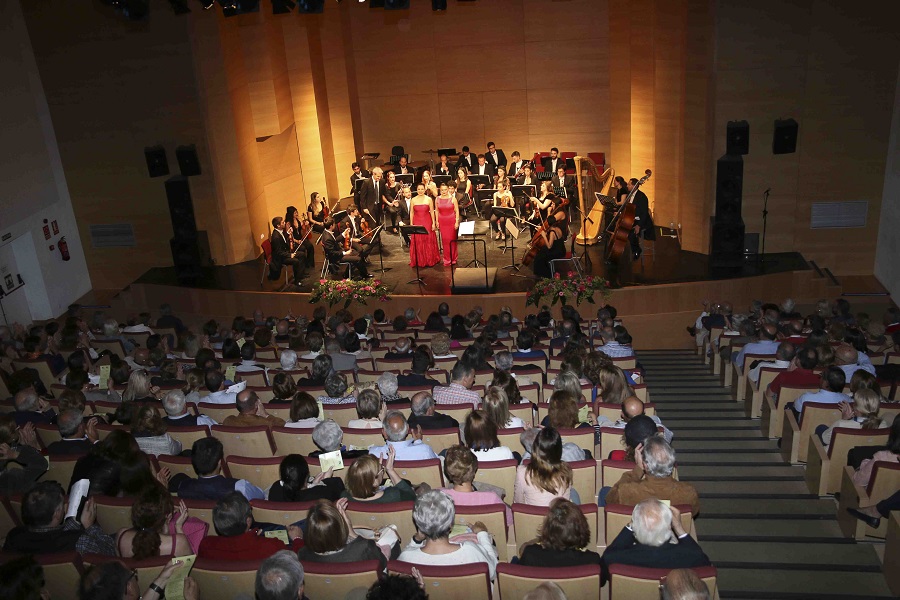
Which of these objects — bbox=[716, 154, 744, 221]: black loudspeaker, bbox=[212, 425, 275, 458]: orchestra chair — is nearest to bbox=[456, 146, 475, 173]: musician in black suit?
bbox=[716, 154, 744, 221]: black loudspeaker

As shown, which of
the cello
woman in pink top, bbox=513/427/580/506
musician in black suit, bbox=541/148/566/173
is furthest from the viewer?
musician in black suit, bbox=541/148/566/173

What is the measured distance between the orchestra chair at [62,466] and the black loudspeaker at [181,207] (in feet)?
28.7

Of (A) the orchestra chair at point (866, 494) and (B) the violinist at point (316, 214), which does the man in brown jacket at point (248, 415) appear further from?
(B) the violinist at point (316, 214)

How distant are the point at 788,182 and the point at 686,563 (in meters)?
10.9

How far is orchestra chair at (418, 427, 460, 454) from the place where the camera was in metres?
5.92

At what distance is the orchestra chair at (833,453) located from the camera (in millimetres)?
5668

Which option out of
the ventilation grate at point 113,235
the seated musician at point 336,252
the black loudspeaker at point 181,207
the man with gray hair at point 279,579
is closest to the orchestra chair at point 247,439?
the man with gray hair at point 279,579

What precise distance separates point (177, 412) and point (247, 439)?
0.74 metres

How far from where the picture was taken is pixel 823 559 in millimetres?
5242

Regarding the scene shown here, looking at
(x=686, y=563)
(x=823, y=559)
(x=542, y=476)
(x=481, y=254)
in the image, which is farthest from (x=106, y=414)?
(x=481, y=254)

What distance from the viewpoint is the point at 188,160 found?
14.1 metres

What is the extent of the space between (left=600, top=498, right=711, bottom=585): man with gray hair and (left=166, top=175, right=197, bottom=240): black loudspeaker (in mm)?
11687

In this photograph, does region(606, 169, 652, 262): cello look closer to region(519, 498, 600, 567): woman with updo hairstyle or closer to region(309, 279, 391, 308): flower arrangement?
→ region(309, 279, 391, 308): flower arrangement

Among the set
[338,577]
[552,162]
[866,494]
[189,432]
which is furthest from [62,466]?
[552,162]
